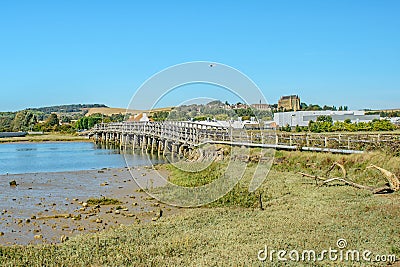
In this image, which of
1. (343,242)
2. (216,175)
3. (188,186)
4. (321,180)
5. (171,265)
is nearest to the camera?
(171,265)

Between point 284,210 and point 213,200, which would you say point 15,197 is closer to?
point 213,200

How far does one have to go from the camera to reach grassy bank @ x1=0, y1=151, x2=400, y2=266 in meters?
10.6

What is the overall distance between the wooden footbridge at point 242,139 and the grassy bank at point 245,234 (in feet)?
27.4

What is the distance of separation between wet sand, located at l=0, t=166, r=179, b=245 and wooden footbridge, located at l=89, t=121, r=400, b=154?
27.2ft

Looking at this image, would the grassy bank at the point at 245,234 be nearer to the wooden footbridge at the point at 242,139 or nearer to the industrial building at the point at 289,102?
the wooden footbridge at the point at 242,139

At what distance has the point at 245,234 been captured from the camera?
12.3 m

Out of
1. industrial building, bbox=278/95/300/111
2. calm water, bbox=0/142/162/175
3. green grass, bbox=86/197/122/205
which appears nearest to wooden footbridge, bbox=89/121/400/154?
calm water, bbox=0/142/162/175

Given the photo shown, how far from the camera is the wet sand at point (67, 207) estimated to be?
15.8 metres

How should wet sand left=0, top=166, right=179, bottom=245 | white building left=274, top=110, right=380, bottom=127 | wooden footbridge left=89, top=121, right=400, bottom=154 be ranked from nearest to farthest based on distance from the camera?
wet sand left=0, top=166, right=179, bottom=245 → wooden footbridge left=89, top=121, right=400, bottom=154 → white building left=274, top=110, right=380, bottom=127

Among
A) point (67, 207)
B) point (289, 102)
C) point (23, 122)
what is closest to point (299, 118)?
point (289, 102)

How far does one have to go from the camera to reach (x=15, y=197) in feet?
78.8

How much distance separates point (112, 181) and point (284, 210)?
17014 millimetres

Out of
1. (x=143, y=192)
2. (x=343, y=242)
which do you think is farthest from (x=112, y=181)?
(x=343, y=242)

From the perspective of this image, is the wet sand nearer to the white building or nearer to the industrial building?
the white building
